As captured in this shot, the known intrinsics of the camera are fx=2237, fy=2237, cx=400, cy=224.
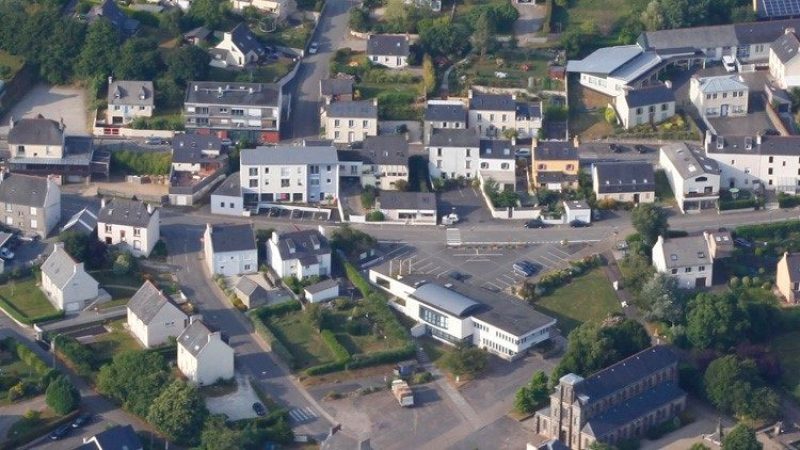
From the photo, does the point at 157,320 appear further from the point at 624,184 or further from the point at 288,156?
the point at 624,184

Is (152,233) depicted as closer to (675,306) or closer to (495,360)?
(495,360)

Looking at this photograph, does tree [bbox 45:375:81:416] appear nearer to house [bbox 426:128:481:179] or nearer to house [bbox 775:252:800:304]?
house [bbox 426:128:481:179]

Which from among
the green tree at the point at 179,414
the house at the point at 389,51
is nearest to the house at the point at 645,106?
the house at the point at 389,51

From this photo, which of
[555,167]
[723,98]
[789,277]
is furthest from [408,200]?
[723,98]

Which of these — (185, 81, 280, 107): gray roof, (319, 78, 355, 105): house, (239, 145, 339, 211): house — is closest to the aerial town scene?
(239, 145, 339, 211): house

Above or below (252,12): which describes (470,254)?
below

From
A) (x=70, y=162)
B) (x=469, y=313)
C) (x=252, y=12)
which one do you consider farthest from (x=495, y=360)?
(x=252, y=12)

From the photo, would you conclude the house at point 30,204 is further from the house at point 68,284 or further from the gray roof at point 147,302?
the gray roof at point 147,302
